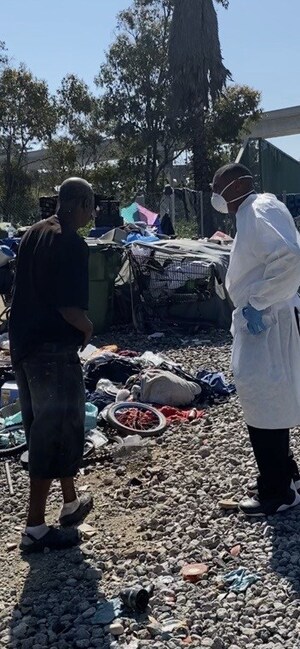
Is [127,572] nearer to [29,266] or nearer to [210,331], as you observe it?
[29,266]

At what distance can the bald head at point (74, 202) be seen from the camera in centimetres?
433

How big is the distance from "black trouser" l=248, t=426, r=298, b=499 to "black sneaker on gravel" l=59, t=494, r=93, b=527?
106 centimetres

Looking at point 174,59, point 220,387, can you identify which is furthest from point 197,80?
point 220,387

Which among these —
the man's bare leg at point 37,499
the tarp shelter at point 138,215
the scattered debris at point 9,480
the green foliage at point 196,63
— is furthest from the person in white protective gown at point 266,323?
the green foliage at point 196,63

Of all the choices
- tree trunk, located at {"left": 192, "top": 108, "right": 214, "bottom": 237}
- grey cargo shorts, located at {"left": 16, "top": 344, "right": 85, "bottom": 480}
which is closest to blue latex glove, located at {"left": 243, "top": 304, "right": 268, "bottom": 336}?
grey cargo shorts, located at {"left": 16, "top": 344, "right": 85, "bottom": 480}

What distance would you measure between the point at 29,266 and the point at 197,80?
2258 cm

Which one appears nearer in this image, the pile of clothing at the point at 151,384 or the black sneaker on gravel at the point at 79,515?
the black sneaker on gravel at the point at 79,515

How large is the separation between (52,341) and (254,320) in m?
1.08

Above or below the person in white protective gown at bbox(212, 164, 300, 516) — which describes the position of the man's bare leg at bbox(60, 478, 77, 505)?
below

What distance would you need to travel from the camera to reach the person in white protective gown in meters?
4.24

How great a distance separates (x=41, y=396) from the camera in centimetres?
436

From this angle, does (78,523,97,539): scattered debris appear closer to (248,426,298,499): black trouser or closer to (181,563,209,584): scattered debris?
(181,563,209,584): scattered debris

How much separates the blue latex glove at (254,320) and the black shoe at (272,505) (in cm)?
97

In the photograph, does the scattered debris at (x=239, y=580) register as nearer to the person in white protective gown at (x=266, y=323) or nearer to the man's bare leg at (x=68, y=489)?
the person in white protective gown at (x=266, y=323)
